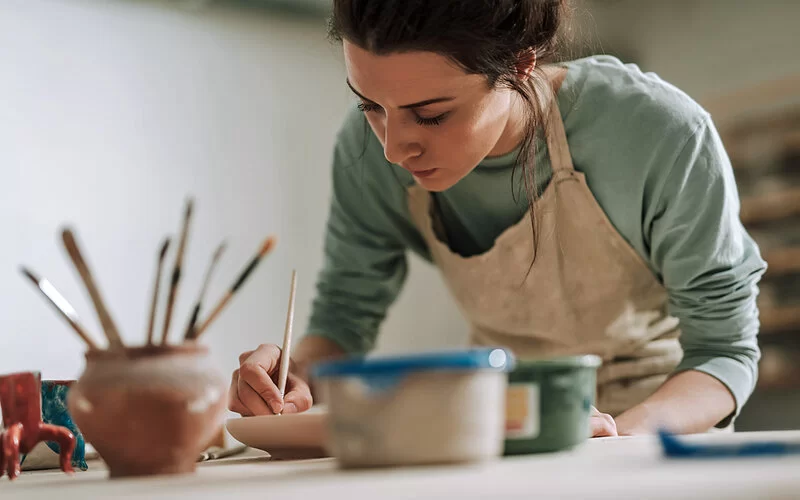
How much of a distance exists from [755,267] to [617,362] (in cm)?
34

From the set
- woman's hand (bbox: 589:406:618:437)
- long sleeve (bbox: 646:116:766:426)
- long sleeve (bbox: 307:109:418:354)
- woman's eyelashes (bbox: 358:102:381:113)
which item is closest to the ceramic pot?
woman's hand (bbox: 589:406:618:437)

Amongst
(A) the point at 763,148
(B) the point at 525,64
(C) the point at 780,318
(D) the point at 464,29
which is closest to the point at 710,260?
(B) the point at 525,64

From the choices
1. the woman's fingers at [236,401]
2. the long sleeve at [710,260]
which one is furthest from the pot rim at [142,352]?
the long sleeve at [710,260]

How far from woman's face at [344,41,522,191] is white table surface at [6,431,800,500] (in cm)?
52

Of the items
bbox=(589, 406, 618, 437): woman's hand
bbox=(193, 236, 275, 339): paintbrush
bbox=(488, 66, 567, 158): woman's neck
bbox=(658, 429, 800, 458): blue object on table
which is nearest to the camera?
bbox=(658, 429, 800, 458): blue object on table

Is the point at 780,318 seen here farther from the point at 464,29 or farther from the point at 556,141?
the point at 464,29

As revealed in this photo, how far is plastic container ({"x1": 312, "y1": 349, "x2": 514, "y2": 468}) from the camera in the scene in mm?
504

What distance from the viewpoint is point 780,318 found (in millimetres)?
3068

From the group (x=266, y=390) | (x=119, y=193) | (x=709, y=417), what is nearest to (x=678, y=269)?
(x=709, y=417)

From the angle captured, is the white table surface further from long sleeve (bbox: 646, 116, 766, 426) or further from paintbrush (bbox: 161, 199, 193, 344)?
long sleeve (bbox: 646, 116, 766, 426)

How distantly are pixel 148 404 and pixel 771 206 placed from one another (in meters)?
2.97

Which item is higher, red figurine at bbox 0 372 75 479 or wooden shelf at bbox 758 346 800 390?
red figurine at bbox 0 372 75 479

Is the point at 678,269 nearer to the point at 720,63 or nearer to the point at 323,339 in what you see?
the point at 323,339

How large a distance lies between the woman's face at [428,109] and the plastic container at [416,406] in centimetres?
55
